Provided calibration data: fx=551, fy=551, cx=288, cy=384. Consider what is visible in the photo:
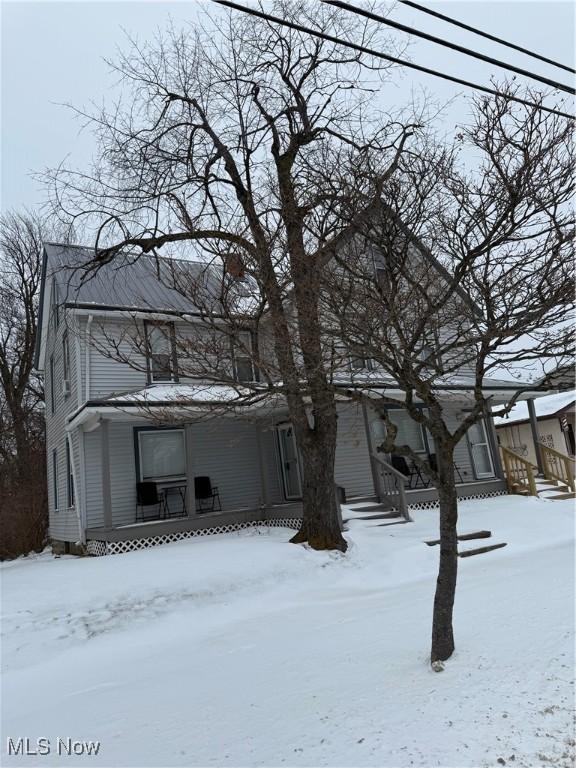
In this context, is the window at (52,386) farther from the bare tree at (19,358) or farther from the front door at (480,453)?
the front door at (480,453)

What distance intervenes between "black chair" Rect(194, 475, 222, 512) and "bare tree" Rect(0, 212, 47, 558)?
1122 cm

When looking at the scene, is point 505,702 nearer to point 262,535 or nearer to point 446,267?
point 446,267

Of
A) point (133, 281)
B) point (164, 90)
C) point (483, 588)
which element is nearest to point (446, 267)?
point (483, 588)

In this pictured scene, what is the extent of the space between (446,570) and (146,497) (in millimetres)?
9409

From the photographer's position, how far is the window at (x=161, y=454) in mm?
13680

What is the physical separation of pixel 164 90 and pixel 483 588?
440 inches

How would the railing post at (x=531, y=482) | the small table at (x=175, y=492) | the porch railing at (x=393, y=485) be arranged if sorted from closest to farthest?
the porch railing at (x=393, y=485)
the small table at (x=175, y=492)
the railing post at (x=531, y=482)

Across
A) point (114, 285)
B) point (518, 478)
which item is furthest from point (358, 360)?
point (518, 478)

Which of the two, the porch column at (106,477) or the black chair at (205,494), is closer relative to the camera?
the porch column at (106,477)

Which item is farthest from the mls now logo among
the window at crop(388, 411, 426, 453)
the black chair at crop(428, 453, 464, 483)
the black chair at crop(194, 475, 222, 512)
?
the window at crop(388, 411, 426, 453)

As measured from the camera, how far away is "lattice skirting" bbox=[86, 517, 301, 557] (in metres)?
11.8

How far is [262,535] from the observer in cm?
1177

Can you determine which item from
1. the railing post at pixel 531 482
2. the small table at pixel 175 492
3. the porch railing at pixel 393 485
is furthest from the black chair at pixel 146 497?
the railing post at pixel 531 482

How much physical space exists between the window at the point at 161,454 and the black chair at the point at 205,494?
1.54ft
